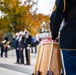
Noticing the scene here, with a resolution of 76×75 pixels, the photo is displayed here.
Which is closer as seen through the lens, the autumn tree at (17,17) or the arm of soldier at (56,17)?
the arm of soldier at (56,17)

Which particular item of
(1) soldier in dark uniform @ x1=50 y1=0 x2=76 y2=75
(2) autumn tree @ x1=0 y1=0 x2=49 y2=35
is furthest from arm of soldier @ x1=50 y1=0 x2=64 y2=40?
(2) autumn tree @ x1=0 y1=0 x2=49 y2=35

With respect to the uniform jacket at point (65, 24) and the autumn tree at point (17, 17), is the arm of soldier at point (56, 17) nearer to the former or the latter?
the uniform jacket at point (65, 24)

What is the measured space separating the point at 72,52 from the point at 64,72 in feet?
0.79

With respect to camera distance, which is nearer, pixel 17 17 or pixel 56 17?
pixel 56 17

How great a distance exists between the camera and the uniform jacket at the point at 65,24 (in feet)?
10.8

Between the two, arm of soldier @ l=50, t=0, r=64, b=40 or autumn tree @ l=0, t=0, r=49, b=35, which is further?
autumn tree @ l=0, t=0, r=49, b=35

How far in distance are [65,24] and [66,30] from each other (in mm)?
68

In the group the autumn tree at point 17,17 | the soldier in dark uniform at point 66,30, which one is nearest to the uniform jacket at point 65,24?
the soldier in dark uniform at point 66,30

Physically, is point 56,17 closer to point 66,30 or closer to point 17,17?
point 66,30

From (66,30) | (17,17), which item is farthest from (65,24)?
(17,17)

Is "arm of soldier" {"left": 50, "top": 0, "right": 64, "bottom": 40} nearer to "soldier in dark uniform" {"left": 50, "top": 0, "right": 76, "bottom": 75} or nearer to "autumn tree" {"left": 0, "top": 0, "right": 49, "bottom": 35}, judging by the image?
"soldier in dark uniform" {"left": 50, "top": 0, "right": 76, "bottom": 75}

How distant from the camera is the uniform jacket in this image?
329 centimetres

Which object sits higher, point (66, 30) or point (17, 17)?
point (17, 17)

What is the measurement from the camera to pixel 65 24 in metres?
3.35
